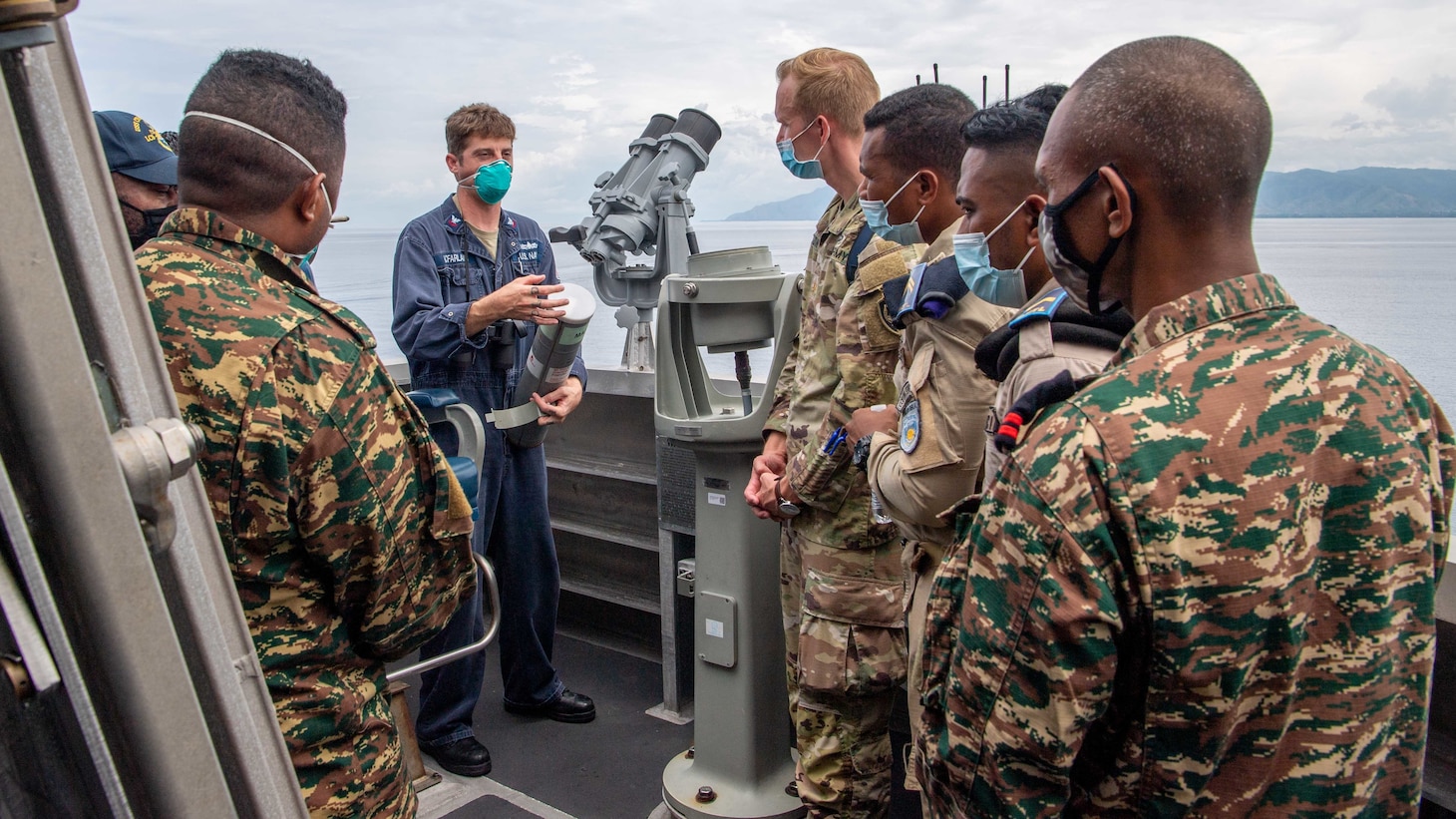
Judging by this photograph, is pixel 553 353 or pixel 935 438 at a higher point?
pixel 935 438

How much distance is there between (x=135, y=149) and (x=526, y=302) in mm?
1015

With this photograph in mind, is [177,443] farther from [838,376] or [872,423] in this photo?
[838,376]

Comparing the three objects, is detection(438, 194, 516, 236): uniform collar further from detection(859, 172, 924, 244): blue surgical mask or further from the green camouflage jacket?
detection(859, 172, 924, 244): blue surgical mask

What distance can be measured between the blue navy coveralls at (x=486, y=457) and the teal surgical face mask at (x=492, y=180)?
114mm

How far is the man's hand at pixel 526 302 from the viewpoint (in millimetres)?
2793

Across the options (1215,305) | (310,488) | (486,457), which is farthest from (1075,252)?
(486,457)

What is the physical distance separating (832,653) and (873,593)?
0.17 m

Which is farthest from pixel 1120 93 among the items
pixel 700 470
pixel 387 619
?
pixel 700 470

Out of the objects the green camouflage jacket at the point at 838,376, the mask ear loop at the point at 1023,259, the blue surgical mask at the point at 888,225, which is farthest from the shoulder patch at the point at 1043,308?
the blue surgical mask at the point at 888,225

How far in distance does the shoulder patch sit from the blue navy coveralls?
1.83 m

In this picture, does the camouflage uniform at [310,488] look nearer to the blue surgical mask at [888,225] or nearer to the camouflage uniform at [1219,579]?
the camouflage uniform at [1219,579]

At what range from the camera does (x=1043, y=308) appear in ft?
4.70

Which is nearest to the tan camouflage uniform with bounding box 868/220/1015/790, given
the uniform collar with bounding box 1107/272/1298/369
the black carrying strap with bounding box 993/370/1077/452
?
the black carrying strap with bounding box 993/370/1077/452

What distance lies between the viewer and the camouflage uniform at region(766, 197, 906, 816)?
219 cm
